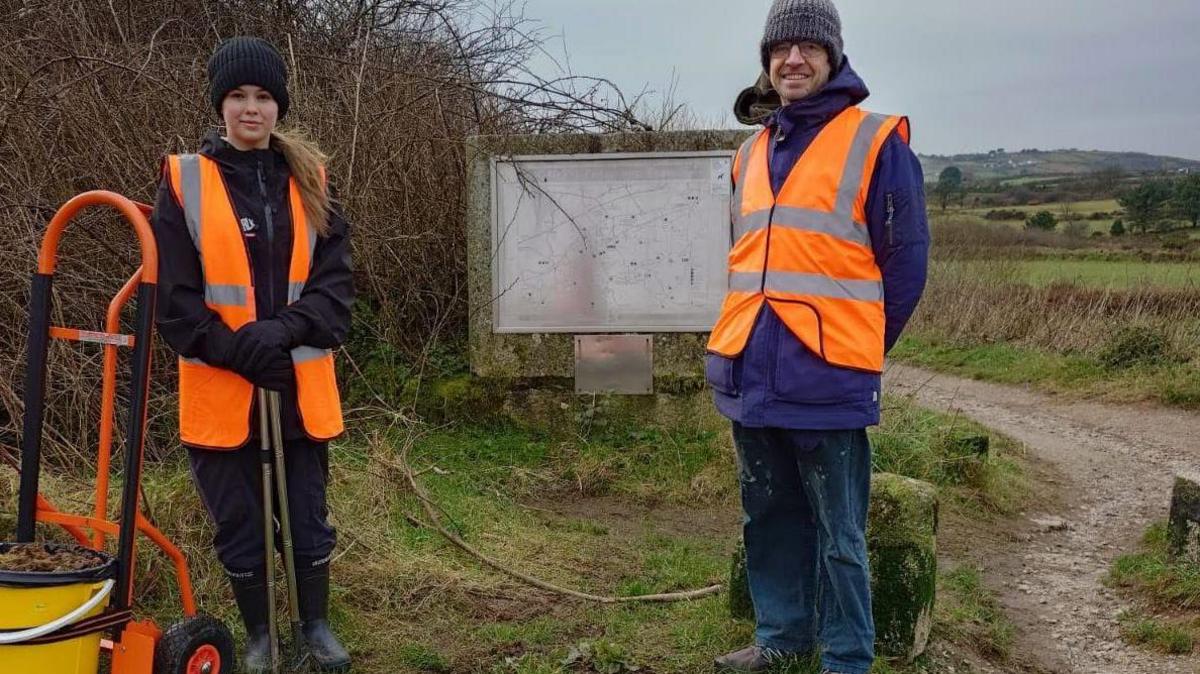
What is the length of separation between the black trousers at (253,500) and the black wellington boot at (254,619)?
0.04 m

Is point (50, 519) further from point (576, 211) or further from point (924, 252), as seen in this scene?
point (576, 211)

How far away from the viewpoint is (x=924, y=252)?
2920 millimetres

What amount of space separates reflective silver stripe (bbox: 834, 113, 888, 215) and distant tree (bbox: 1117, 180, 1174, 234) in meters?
23.2

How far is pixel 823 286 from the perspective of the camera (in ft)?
9.54

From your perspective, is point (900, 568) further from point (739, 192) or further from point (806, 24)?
point (806, 24)

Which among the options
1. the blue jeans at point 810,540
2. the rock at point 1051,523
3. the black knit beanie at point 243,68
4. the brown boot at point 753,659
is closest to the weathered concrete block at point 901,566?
the blue jeans at point 810,540

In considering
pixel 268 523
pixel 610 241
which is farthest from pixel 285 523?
pixel 610 241

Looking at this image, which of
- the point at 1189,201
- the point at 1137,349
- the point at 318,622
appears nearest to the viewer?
the point at 318,622

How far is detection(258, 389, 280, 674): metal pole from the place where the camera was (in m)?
3.04

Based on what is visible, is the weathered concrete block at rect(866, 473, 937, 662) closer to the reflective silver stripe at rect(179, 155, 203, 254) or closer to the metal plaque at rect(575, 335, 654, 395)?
→ the reflective silver stripe at rect(179, 155, 203, 254)

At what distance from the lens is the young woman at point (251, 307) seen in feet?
9.73

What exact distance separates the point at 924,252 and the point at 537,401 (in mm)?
4036

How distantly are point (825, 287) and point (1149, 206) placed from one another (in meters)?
23.4

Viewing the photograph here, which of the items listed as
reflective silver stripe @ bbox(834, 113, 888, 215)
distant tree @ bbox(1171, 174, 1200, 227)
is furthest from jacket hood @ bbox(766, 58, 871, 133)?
distant tree @ bbox(1171, 174, 1200, 227)
